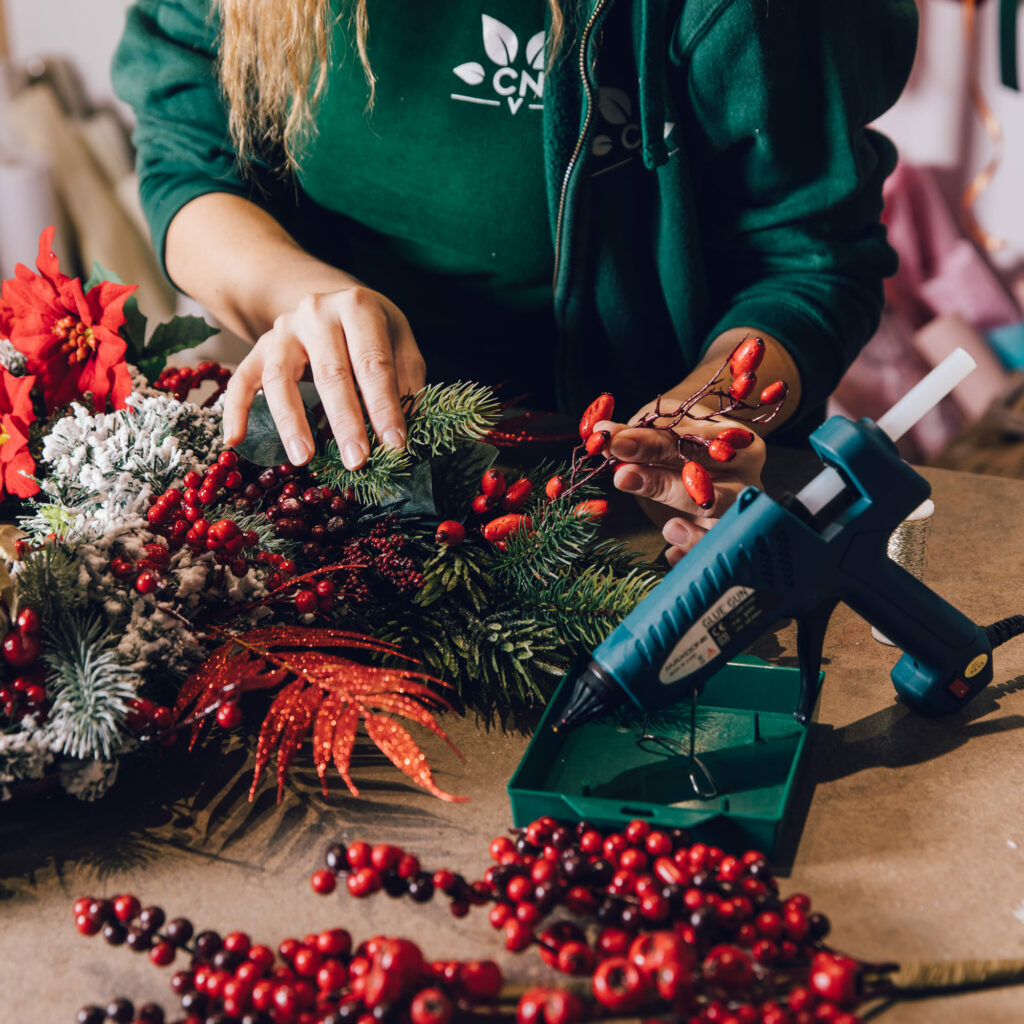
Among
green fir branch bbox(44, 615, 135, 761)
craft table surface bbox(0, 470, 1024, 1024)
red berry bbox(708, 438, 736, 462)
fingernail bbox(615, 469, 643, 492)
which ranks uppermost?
red berry bbox(708, 438, 736, 462)

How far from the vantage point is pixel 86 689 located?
0.52 metres

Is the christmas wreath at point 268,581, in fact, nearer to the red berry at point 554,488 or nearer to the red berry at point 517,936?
the red berry at point 554,488

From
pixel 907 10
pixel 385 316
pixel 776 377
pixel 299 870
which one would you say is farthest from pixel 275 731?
pixel 907 10

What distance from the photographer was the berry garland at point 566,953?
0.42 metres

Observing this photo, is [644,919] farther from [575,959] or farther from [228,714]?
[228,714]

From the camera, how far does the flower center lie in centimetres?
76

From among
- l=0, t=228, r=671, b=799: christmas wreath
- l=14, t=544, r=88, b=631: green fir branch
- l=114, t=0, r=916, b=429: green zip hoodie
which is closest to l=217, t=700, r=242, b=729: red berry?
l=0, t=228, r=671, b=799: christmas wreath

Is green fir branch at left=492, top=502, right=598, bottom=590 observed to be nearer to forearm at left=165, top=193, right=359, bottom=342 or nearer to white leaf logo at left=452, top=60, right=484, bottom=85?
forearm at left=165, top=193, right=359, bottom=342

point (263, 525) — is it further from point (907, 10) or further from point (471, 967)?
point (907, 10)

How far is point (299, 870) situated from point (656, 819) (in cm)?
20

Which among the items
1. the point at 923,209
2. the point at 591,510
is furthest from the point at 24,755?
the point at 923,209

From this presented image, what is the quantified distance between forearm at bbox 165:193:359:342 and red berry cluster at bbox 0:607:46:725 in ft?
1.35

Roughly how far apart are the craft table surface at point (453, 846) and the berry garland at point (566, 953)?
0.01m

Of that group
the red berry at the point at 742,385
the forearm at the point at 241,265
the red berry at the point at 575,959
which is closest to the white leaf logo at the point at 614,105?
the forearm at the point at 241,265
